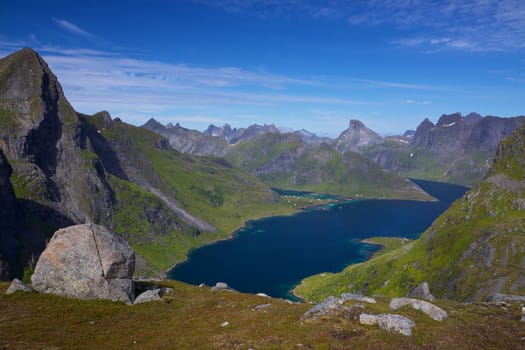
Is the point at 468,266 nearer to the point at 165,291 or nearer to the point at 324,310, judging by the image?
the point at 324,310

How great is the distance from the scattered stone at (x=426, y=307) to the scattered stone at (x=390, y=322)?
627cm

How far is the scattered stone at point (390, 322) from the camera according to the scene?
115ft

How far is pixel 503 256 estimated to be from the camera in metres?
153

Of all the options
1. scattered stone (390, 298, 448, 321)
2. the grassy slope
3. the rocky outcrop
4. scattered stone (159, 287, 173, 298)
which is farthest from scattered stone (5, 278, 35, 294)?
the grassy slope

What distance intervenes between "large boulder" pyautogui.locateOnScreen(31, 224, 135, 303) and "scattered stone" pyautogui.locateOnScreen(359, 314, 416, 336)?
28681 mm

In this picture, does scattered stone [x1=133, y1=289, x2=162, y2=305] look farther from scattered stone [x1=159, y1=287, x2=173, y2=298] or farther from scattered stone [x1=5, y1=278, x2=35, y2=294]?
scattered stone [x1=5, y1=278, x2=35, y2=294]

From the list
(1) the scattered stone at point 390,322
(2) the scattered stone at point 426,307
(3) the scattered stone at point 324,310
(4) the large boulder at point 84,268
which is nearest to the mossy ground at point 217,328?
(1) the scattered stone at point 390,322

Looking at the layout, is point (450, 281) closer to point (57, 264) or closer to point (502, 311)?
point (502, 311)

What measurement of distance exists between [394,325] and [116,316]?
29199 mm

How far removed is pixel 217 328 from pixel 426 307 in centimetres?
2425

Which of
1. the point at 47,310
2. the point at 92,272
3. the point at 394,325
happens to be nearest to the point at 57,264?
the point at 92,272

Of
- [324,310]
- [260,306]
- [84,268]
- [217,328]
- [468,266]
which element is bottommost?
[468,266]

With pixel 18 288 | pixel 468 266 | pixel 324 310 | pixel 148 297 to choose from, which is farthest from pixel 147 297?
pixel 468 266

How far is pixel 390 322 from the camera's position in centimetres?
3588
